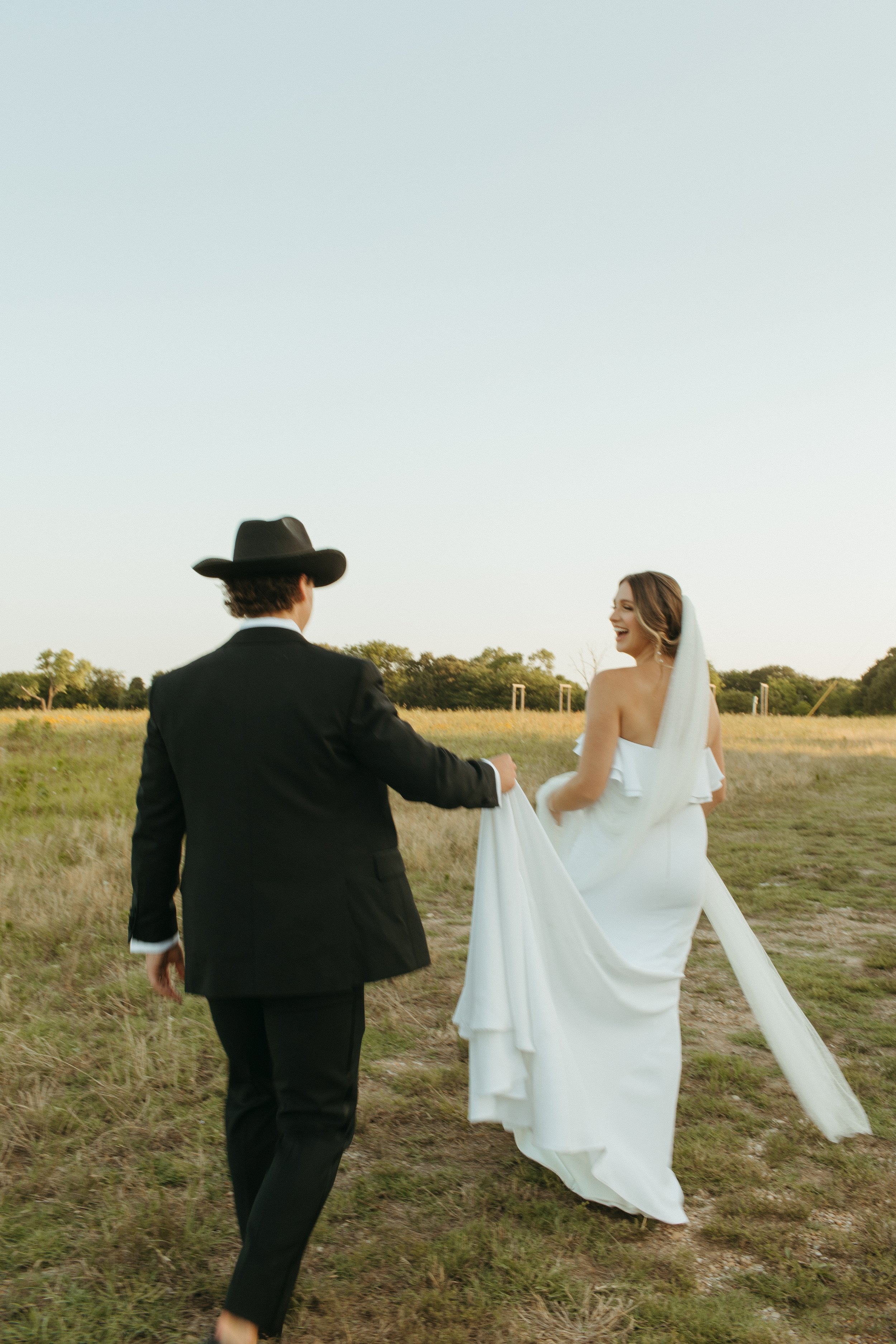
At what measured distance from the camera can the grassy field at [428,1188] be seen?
2.75 meters

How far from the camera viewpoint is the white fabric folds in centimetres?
303

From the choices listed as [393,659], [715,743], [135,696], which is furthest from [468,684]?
[715,743]

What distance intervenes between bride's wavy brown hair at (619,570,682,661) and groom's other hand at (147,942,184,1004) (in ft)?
6.30

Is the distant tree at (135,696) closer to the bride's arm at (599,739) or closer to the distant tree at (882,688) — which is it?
the bride's arm at (599,739)

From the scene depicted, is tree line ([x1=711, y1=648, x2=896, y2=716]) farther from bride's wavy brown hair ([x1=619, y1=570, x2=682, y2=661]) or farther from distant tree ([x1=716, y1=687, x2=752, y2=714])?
bride's wavy brown hair ([x1=619, y1=570, x2=682, y2=661])

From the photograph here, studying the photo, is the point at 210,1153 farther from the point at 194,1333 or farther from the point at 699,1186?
the point at 699,1186

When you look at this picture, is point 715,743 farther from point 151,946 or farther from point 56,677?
point 56,677

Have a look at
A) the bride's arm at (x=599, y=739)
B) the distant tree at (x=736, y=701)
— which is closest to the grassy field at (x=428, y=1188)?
the bride's arm at (x=599, y=739)

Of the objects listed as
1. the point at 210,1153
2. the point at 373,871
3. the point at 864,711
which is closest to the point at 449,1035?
the point at 210,1153

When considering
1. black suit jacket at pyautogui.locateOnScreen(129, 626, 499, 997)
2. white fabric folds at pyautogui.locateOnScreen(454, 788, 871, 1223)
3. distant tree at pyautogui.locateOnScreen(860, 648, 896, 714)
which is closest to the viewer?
black suit jacket at pyautogui.locateOnScreen(129, 626, 499, 997)

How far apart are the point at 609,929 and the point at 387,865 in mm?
1277

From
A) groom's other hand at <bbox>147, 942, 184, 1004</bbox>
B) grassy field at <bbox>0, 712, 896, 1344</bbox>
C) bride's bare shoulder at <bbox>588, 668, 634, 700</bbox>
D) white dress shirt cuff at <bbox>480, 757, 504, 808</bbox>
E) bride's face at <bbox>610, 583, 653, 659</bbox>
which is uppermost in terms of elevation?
bride's face at <bbox>610, 583, 653, 659</bbox>

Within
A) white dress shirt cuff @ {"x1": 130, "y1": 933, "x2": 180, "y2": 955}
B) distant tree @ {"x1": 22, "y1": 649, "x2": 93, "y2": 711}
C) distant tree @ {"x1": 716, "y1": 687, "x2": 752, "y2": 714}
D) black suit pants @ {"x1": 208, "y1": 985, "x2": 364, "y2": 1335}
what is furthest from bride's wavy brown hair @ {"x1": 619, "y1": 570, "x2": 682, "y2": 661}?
distant tree @ {"x1": 716, "y1": 687, "x2": 752, "y2": 714}

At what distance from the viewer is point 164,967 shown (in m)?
2.79
